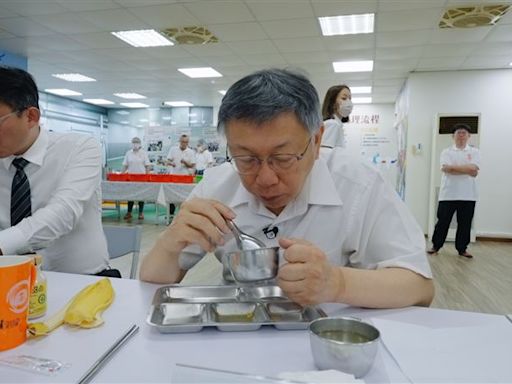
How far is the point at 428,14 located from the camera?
4.25 m

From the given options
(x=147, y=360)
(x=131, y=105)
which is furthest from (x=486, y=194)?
(x=131, y=105)

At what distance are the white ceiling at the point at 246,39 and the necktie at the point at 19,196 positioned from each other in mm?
2046

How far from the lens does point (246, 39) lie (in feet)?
17.1

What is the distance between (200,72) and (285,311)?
6946 millimetres

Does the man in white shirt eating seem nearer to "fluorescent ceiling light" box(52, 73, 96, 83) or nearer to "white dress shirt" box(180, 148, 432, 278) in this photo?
"white dress shirt" box(180, 148, 432, 278)

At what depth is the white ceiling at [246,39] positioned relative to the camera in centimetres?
421

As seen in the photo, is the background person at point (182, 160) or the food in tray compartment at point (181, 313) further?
the background person at point (182, 160)

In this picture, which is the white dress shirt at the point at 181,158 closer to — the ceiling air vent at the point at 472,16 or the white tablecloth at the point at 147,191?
the white tablecloth at the point at 147,191

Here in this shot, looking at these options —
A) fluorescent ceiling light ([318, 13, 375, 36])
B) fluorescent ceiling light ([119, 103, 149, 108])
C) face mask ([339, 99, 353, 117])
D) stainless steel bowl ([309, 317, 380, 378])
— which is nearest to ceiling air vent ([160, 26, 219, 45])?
fluorescent ceiling light ([318, 13, 375, 36])

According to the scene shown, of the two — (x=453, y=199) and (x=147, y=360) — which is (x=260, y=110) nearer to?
(x=147, y=360)

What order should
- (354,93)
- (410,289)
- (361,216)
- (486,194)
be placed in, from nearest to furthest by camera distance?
(410,289)
(361,216)
(486,194)
(354,93)

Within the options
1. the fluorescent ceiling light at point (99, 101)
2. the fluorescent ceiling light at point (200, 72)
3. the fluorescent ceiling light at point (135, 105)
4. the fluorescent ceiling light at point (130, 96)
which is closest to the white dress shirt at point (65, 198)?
the fluorescent ceiling light at point (200, 72)

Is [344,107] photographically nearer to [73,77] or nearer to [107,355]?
[107,355]

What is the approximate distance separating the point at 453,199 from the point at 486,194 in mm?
1729
